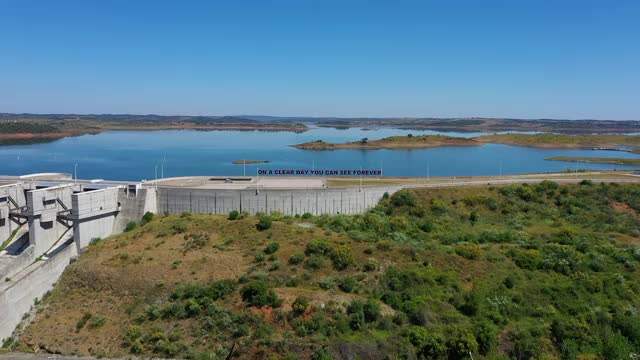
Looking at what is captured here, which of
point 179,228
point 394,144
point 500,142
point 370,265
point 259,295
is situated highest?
point 394,144

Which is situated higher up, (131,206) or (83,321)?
(131,206)

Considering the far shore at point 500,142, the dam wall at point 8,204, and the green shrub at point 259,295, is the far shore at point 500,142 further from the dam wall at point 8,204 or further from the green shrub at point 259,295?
the green shrub at point 259,295

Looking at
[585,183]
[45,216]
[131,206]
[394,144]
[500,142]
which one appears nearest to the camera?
[45,216]

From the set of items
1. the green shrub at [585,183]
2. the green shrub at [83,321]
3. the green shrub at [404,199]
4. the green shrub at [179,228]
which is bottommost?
the green shrub at [83,321]

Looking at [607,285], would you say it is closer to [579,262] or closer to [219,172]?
[579,262]

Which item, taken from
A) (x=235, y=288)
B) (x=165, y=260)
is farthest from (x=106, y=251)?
(x=235, y=288)

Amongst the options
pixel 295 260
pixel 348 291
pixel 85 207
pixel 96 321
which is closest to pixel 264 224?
pixel 295 260

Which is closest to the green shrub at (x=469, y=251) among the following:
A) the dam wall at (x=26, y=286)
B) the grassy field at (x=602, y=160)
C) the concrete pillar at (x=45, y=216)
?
the dam wall at (x=26, y=286)

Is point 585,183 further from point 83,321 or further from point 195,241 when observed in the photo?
point 83,321
